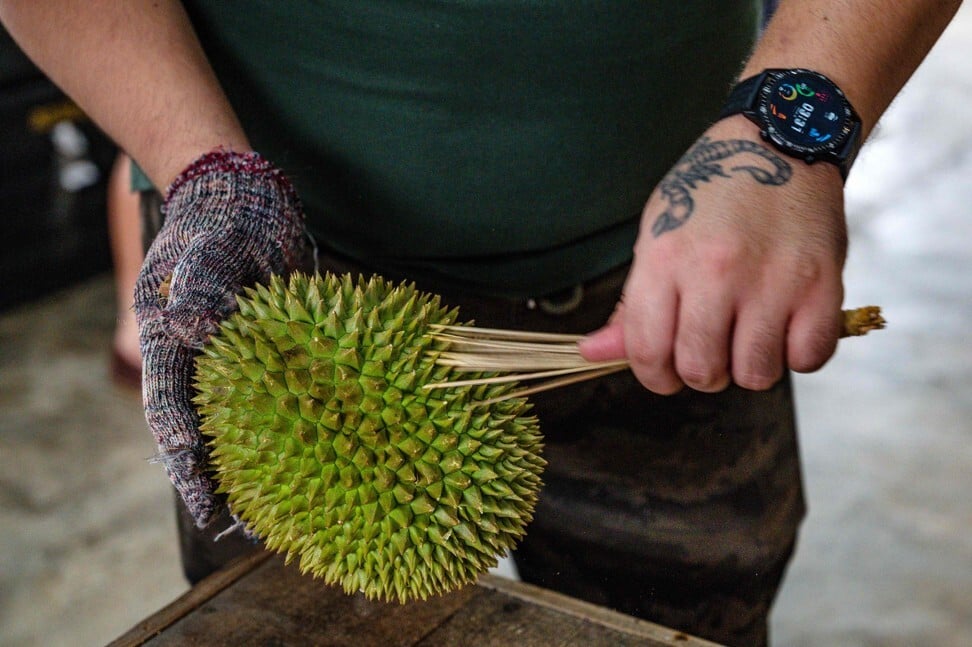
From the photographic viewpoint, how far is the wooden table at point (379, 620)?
3.33 ft

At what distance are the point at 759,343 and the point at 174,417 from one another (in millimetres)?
560

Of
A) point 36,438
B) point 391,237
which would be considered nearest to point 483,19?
point 391,237

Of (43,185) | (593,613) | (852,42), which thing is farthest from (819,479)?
(43,185)

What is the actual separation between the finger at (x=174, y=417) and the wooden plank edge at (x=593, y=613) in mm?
330

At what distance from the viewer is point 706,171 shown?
86cm

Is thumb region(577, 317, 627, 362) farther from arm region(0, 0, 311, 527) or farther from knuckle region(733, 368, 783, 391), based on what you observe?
arm region(0, 0, 311, 527)

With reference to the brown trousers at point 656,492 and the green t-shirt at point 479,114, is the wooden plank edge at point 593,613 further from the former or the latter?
the green t-shirt at point 479,114

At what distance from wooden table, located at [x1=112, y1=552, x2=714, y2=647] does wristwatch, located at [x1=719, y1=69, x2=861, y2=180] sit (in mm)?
484

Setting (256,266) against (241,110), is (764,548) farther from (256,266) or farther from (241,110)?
(241,110)

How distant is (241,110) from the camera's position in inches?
50.7

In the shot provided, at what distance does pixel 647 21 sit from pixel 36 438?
235 centimetres

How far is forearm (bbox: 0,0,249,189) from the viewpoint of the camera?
1.13 meters

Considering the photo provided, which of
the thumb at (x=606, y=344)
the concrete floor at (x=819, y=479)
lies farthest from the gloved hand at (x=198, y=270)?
the concrete floor at (x=819, y=479)

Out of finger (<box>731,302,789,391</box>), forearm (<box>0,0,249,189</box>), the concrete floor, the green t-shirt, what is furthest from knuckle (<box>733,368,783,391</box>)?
the concrete floor
